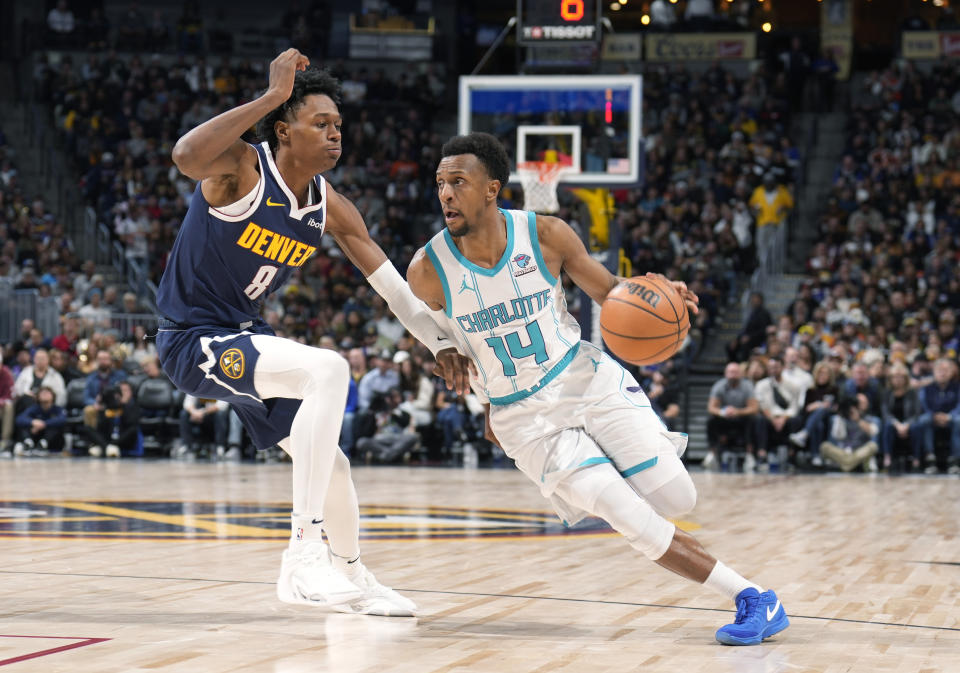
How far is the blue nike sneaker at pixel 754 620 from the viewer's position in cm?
427

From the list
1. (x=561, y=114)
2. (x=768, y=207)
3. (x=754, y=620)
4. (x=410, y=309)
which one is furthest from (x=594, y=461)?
(x=768, y=207)

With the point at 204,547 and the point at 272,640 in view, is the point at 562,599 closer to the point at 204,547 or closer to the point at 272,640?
the point at 272,640

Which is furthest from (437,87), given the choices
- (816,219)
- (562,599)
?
(562,599)

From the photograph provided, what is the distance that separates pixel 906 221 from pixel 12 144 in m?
15.4

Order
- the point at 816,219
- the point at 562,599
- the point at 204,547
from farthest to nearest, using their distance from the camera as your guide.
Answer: the point at 816,219
the point at 204,547
the point at 562,599

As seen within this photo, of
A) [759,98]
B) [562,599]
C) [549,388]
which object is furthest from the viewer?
[759,98]

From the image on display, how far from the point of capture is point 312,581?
14.7ft

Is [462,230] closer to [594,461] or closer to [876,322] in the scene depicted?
[594,461]

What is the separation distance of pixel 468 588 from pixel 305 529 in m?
1.17

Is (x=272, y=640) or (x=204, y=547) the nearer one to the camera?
Result: (x=272, y=640)

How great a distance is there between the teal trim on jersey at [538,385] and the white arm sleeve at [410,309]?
28 centimetres

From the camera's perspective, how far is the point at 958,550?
7.25 m

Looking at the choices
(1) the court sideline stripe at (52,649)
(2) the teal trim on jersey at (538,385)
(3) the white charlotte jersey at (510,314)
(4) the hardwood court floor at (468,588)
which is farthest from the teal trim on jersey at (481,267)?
(1) the court sideline stripe at (52,649)

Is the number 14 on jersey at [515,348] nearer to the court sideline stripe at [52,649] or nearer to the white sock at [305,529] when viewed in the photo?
the white sock at [305,529]
